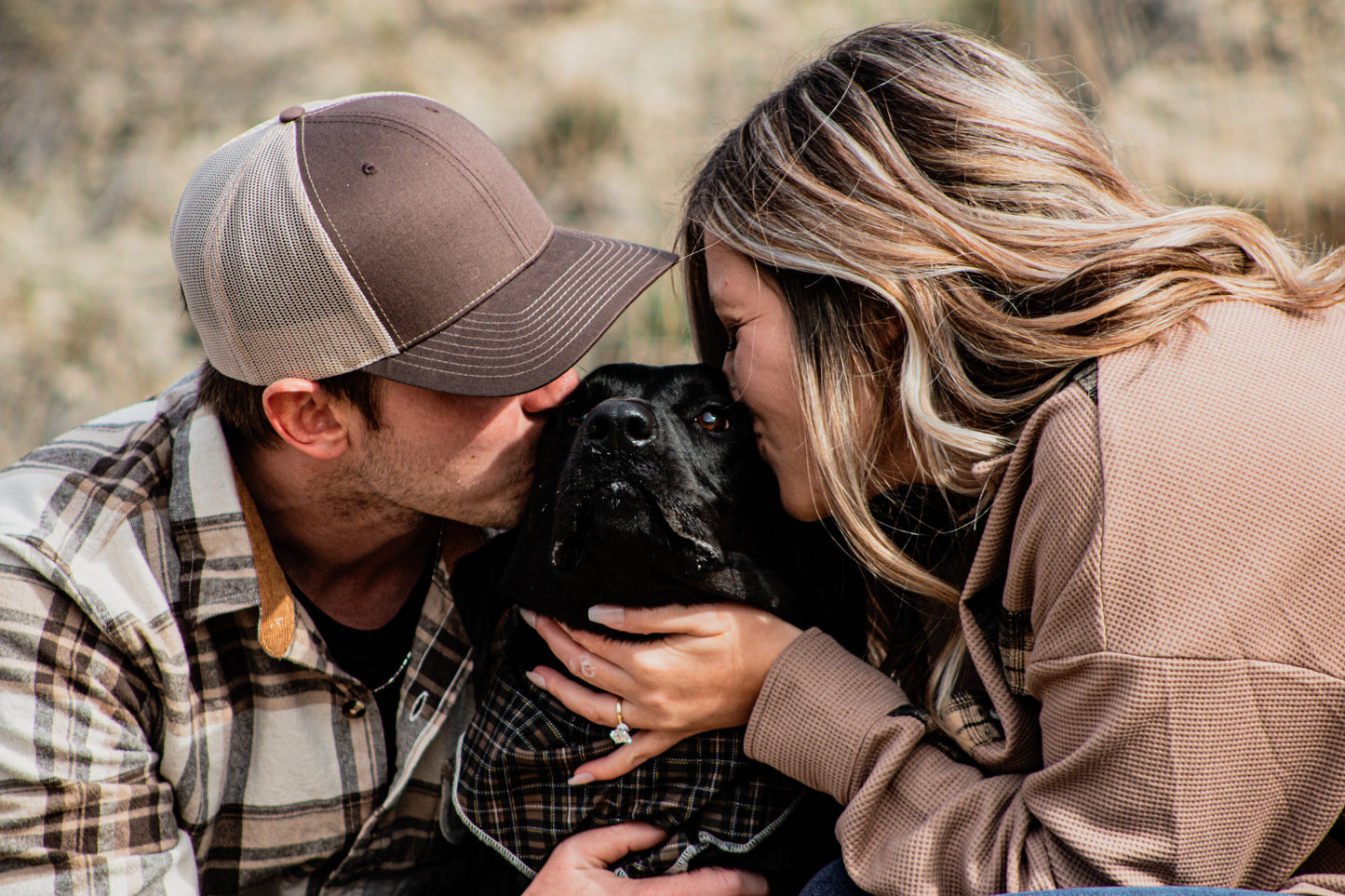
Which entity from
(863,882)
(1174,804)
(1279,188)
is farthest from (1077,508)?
(1279,188)

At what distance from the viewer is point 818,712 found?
6.17ft

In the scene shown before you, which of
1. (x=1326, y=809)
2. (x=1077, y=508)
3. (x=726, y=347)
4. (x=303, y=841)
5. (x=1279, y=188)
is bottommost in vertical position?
(x=303, y=841)

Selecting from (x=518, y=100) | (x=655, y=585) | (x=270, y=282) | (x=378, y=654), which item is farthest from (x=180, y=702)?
(x=518, y=100)

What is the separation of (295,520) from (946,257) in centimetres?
152

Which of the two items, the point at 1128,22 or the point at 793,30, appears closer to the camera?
the point at 1128,22

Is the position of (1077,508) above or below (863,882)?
above

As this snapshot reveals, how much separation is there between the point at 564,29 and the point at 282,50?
174cm

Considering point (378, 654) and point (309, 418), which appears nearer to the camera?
point (309, 418)

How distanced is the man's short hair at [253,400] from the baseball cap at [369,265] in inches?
2.1

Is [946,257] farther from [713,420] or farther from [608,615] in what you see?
[608,615]

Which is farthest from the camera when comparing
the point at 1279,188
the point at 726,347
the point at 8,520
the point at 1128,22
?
the point at 1128,22

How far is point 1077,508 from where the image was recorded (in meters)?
1.54

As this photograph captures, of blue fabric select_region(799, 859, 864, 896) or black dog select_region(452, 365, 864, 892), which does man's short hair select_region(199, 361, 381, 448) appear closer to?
black dog select_region(452, 365, 864, 892)

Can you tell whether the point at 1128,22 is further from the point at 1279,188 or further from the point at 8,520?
the point at 8,520
